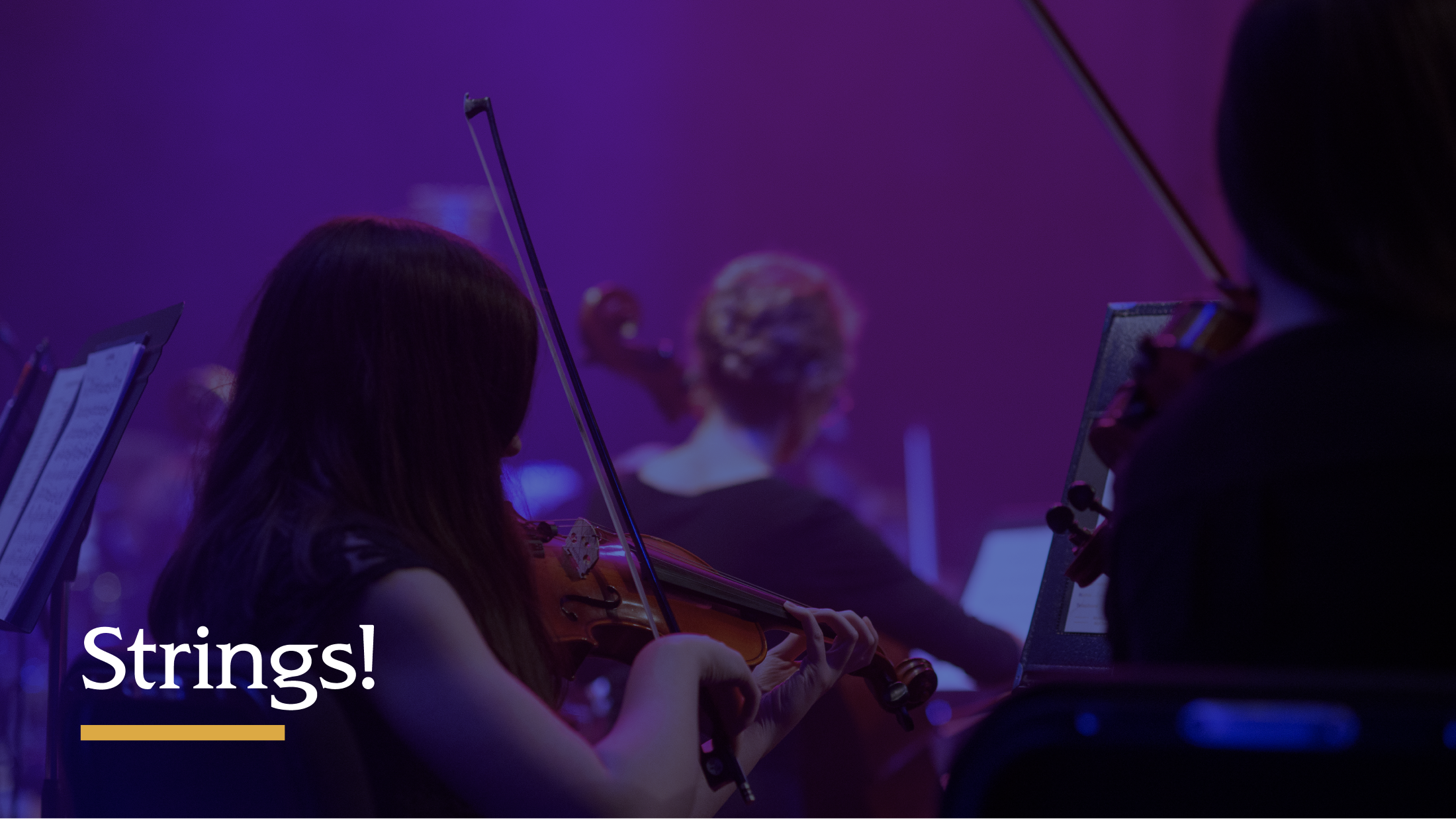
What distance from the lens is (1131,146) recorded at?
102 cm

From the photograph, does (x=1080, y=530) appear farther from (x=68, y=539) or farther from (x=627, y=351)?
(x=627, y=351)

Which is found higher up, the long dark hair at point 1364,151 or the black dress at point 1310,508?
the long dark hair at point 1364,151

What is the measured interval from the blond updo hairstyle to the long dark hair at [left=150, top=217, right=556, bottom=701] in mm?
1034

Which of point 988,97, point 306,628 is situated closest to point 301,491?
point 306,628

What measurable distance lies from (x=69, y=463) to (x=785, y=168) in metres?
4.44

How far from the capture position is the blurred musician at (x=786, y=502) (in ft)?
5.53

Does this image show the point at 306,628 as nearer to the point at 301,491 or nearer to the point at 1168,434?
the point at 301,491

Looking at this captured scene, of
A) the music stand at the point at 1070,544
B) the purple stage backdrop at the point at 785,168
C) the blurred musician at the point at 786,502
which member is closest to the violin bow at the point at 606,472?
the music stand at the point at 1070,544

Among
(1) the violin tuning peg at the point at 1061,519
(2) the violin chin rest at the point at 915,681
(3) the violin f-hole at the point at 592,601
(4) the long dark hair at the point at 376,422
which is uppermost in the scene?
(4) the long dark hair at the point at 376,422

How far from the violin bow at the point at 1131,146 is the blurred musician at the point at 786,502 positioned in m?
0.83

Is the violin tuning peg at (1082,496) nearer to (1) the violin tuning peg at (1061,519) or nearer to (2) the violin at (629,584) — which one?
(1) the violin tuning peg at (1061,519)

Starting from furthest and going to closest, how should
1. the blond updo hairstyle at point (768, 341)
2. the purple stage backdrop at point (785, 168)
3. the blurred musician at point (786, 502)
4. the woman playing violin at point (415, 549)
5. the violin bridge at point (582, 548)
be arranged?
the purple stage backdrop at point (785, 168) < the blond updo hairstyle at point (768, 341) < the blurred musician at point (786, 502) < the violin bridge at point (582, 548) < the woman playing violin at point (415, 549)

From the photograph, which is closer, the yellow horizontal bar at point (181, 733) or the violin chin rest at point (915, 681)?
the yellow horizontal bar at point (181, 733)

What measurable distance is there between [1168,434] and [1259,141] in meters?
0.20
